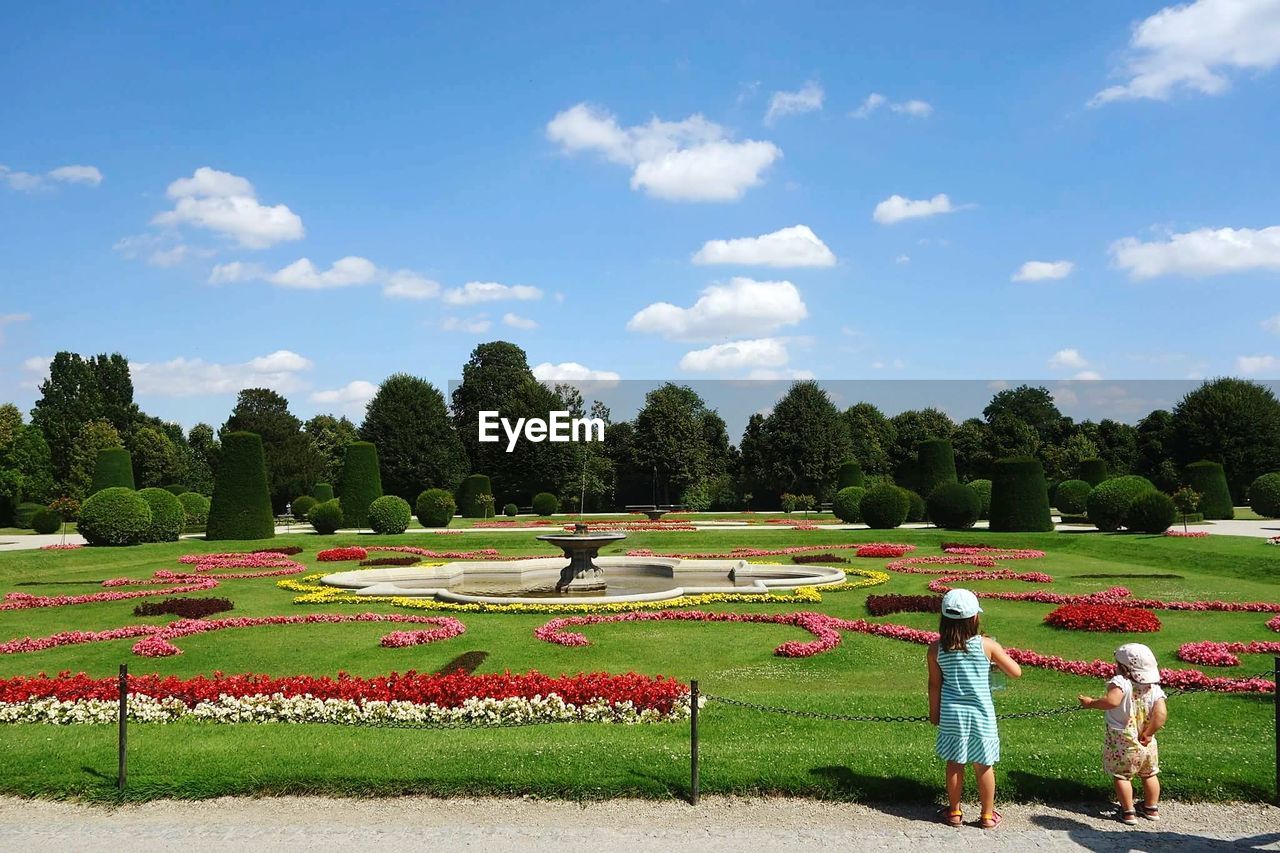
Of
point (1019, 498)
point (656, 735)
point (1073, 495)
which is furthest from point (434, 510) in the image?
point (656, 735)

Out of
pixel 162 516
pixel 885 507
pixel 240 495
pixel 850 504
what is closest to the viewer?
pixel 162 516

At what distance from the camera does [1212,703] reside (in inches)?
333

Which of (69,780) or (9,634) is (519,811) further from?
(9,634)

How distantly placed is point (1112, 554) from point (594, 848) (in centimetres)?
2310

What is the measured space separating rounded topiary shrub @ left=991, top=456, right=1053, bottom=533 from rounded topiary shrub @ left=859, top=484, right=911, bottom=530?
136 inches

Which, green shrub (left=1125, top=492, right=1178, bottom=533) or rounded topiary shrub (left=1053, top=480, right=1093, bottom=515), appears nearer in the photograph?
green shrub (left=1125, top=492, right=1178, bottom=533)

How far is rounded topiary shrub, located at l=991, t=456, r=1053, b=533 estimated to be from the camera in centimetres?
3122

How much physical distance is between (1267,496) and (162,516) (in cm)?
4469

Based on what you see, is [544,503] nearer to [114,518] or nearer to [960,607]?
[114,518]

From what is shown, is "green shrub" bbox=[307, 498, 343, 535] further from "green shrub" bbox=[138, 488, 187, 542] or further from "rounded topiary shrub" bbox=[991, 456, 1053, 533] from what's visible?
"rounded topiary shrub" bbox=[991, 456, 1053, 533]

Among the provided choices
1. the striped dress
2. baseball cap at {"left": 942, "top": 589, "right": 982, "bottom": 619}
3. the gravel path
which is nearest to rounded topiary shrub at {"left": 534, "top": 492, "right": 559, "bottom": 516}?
the gravel path

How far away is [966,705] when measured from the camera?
5.72 meters

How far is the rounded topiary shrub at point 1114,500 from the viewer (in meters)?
30.7

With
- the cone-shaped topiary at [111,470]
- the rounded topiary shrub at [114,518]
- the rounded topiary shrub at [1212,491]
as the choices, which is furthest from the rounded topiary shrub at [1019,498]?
the cone-shaped topiary at [111,470]
